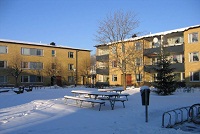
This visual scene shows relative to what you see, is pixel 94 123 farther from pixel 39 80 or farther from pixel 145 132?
pixel 39 80

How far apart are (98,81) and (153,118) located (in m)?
37.6

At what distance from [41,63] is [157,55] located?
28.4 metres

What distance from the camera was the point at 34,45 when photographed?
147ft

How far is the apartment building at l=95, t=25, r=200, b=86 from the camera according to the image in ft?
98.2

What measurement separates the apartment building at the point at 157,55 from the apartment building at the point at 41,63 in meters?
9.66

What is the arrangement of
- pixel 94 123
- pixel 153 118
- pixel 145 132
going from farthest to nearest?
pixel 153 118, pixel 94 123, pixel 145 132

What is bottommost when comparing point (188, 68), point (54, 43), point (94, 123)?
point (94, 123)

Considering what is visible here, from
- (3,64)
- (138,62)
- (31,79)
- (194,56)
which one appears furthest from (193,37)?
(3,64)

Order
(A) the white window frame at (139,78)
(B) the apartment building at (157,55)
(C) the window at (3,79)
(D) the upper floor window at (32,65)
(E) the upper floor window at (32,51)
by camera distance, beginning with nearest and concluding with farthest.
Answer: (B) the apartment building at (157,55) → (A) the white window frame at (139,78) → (C) the window at (3,79) → (E) the upper floor window at (32,51) → (D) the upper floor window at (32,65)

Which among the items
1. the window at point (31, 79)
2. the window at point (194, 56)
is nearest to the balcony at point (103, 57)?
→ the window at point (31, 79)

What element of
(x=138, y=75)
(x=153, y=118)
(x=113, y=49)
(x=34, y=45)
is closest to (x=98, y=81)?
(x=138, y=75)

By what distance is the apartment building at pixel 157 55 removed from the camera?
Result: 29.9 m

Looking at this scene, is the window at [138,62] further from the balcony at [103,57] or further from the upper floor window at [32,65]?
the upper floor window at [32,65]

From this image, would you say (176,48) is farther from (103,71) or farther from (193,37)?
(103,71)
